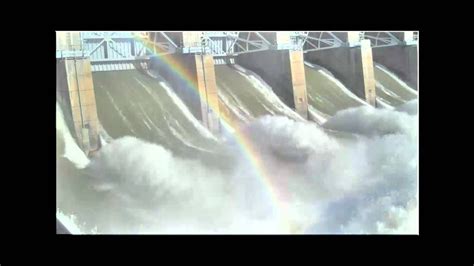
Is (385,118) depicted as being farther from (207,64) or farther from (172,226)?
(172,226)

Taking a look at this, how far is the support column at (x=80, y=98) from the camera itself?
167 inches

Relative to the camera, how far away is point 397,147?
4.53m

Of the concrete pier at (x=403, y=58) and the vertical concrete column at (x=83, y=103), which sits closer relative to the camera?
the vertical concrete column at (x=83, y=103)

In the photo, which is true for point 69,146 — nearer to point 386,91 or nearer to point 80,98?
point 80,98

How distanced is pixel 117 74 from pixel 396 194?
282cm

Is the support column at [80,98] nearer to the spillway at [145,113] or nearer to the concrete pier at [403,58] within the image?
the spillway at [145,113]

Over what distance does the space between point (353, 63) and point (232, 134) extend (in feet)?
4.58

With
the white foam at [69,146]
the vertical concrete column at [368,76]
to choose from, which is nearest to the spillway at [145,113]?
the white foam at [69,146]

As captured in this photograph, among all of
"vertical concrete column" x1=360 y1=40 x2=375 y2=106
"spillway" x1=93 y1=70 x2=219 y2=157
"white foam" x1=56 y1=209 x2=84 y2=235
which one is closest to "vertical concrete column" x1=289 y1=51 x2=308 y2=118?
"vertical concrete column" x1=360 y1=40 x2=375 y2=106

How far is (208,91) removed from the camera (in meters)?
4.50

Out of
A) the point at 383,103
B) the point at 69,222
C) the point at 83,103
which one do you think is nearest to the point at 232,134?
the point at 83,103

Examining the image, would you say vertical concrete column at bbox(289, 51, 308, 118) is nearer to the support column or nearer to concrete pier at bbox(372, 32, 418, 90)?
concrete pier at bbox(372, 32, 418, 90)

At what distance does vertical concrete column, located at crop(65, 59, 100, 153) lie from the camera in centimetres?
428

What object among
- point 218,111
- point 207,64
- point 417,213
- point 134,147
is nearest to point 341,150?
point 417,213
